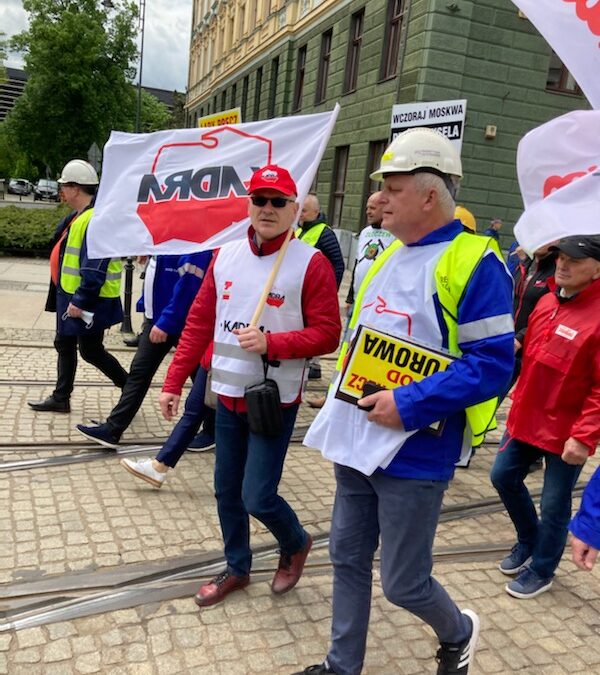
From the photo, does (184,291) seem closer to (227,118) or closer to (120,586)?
(120,586)

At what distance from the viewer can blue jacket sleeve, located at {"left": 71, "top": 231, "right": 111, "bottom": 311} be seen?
505cm

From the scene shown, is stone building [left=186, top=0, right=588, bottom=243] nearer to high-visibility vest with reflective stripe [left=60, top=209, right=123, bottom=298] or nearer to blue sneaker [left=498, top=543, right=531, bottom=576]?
high-visibility vest with reflective stripe [left=60, top=209, right=123, bottom=298]

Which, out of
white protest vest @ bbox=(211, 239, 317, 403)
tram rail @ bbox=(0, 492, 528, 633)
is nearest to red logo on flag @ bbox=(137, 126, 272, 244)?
white protest vest @ bbox=(211, 239, 317, 403)

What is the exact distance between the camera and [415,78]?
14.7 m

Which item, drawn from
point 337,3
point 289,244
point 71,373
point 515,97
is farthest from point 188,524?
point 337,3

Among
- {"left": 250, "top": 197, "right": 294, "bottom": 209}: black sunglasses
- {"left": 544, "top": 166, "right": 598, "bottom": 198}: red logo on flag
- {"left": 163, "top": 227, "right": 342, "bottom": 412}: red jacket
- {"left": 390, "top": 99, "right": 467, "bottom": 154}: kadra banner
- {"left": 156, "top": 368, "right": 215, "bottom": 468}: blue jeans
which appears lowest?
{"left": 156, "top": 368, "right": 215, "bottom": 468}: blue jeans

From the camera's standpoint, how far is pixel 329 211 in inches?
801

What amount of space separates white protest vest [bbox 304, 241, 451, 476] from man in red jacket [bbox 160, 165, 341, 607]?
0.52 meters

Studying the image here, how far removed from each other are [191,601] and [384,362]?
1.66m

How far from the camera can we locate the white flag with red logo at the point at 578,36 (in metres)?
2.20

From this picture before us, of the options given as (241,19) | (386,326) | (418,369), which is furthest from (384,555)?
(241,19)

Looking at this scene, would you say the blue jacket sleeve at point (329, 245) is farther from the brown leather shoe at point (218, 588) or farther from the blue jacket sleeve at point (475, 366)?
the blue jacket sleeve at point (475, 366)

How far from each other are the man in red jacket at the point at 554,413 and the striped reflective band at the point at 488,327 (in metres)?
0.98

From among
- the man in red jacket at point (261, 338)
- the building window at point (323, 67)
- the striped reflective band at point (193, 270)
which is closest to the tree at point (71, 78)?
the building window at point (323, 67)
